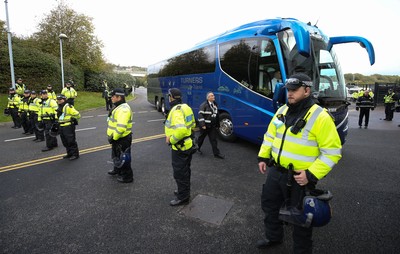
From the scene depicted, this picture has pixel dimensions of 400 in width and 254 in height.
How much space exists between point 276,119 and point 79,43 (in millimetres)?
28234

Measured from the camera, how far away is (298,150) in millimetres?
2215

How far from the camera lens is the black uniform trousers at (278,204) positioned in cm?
224

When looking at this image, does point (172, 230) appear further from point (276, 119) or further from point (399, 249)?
point (399, 249)

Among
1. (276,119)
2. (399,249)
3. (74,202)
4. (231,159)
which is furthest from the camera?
(231,159)

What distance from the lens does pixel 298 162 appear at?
2.23 meters

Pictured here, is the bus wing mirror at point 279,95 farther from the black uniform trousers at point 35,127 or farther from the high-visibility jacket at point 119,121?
the black uniform trousers at point 35,127

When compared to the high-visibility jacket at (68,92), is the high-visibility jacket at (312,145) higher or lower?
lower

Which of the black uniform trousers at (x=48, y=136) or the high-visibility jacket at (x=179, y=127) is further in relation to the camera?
the black uniform trousers at (x=48, y=136)

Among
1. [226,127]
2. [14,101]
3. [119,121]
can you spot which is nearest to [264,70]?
[226,127]

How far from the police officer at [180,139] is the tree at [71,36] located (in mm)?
25246

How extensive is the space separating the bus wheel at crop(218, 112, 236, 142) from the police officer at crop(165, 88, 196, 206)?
3.53m

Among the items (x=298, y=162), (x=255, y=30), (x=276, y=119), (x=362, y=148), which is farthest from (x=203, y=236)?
(x=362, y=148)

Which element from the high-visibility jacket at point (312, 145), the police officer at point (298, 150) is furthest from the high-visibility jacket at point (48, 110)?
the high-visibility jacket at point (312, 145)

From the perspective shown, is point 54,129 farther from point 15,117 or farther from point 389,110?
point 389,110
